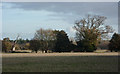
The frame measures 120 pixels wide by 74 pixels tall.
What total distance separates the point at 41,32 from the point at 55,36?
16.9ft

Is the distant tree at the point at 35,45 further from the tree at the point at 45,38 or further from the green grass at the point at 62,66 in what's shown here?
the green grass at the point at 62,66

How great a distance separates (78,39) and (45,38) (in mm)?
12181

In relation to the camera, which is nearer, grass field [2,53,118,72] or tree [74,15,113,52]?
grass field [2,53,118,72]

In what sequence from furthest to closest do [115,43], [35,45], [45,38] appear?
1. [45,38]
2. [35,45]
3. [115,43]

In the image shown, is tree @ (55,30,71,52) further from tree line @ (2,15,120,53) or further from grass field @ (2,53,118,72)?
grass field @ (2,53,118,72)

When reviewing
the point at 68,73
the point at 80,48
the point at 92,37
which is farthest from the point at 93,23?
the point at 68,73

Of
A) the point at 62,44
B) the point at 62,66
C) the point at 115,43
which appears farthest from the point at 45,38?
the point at 62,66

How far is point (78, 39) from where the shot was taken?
78.9m

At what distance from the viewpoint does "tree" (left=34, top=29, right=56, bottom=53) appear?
8219 centimetres

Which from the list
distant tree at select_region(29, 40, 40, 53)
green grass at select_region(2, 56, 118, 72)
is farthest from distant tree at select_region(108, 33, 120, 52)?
green grass at select_region(2, 56, 118, 72)

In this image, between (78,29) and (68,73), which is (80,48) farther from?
(68,73)

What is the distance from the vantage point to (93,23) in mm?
78250

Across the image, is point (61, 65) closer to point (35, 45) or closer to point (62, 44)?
point (62, 44)

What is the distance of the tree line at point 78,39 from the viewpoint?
254 feet
